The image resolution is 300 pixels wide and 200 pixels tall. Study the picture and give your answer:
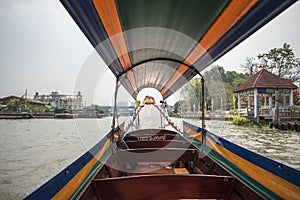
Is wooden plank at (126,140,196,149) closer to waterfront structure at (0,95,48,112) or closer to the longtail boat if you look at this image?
the longtail boat

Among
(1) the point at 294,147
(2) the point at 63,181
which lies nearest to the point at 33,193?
(2) the point at 63,181

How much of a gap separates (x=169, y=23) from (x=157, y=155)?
1553 mm

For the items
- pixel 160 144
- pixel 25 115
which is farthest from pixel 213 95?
pixel 25 115

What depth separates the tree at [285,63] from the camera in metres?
23.5

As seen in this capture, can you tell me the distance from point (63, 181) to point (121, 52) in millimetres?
1867

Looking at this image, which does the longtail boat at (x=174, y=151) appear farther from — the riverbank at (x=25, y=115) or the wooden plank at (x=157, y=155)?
the riverbank at (x=25, y=115)

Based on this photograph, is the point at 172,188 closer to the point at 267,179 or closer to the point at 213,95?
the point at 267,179

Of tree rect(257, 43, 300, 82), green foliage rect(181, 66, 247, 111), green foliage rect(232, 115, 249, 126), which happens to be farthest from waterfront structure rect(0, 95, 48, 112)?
tree rect(257, 43, 300, 82)

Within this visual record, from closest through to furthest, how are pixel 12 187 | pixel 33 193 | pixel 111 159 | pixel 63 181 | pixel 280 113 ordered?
pixel 33 193, pixel 63 181, pixel 111 159, pixel 12 187, pixel 280 113

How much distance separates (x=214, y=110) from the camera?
2377 centimetres

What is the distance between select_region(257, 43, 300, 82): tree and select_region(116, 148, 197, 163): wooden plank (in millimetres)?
25220

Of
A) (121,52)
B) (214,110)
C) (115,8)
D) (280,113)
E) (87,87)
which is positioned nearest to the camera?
(115,8)

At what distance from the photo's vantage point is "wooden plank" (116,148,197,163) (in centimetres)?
281

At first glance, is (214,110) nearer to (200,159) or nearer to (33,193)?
(200,159)
